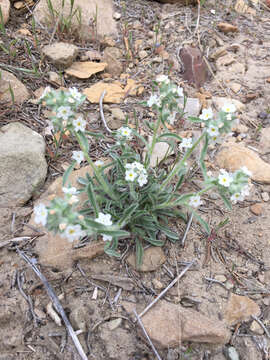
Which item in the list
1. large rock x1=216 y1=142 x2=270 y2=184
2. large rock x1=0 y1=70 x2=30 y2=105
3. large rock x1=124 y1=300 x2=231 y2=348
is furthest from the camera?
large rock x1=0 y1=70 x2=30 y2=105

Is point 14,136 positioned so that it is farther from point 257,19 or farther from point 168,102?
point 257,19

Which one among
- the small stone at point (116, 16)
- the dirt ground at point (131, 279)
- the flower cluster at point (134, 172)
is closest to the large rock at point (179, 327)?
the dirt ground at point (131, 279)

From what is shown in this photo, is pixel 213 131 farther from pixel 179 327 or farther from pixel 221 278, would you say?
pixel 179 327

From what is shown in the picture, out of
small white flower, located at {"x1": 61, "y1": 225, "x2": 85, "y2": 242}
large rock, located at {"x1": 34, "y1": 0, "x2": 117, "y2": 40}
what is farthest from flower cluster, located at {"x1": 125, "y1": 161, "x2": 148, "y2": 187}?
large rock, located at {"x1": 34, "y1": 0, "x2": 117, "y2": 40}

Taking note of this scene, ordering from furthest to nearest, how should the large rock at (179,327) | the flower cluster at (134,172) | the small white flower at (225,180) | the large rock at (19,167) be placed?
the large rock at (19,167) → the flower cluster at (134,172) → the large rock at (179,327) → the small white flower at (225,180)

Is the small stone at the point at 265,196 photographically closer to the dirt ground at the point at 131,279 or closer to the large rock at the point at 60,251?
the dirt ground at the point at 131,279

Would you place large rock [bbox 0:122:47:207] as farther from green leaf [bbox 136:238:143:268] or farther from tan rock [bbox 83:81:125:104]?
green leaf [bbox 136:238:143:268]

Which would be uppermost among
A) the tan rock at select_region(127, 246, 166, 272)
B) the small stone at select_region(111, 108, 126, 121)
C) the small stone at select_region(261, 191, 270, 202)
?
the small stone at select_region(111, 108, 126, 121)
